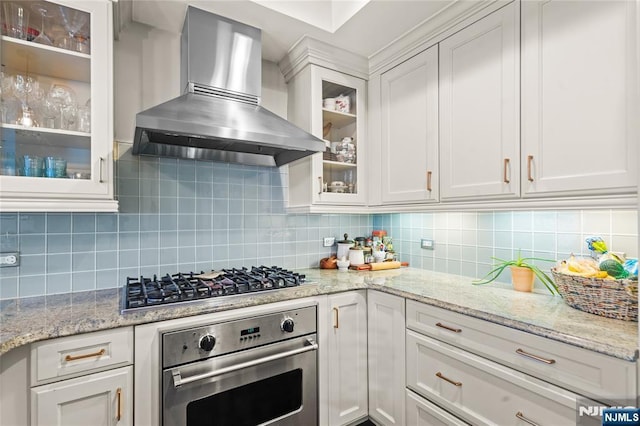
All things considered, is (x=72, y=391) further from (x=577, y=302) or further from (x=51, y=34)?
(x=577, y=302)

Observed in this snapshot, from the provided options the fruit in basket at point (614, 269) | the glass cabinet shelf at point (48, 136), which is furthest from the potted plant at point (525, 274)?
the glass cabinet shelf at point (48, 136)

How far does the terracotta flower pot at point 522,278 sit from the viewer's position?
1.63m

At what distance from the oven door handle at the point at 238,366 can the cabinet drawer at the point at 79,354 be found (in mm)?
192

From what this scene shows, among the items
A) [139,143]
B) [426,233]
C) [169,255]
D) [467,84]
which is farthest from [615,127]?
[169,255]

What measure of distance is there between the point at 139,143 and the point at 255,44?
857 mm

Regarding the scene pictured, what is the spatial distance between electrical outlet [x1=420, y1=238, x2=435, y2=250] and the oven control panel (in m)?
1.02


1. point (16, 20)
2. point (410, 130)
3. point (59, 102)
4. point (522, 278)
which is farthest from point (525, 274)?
point (16, 20)

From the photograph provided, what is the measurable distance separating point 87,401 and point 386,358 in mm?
1338

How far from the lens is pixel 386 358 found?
68.3 inches

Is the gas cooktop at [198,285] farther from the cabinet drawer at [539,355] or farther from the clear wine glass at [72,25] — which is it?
the clear wine glass at [72,25]

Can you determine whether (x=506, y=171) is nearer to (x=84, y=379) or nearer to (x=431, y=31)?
(x=431, y=31)

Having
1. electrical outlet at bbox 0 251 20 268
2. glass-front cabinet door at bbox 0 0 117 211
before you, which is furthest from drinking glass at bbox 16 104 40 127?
electrical outlet at bbox 0 251 20 268

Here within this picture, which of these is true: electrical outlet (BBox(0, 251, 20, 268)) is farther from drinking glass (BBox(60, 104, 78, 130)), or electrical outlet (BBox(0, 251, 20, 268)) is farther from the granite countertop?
drinking glass (BBox(60, 104, 78, 130))

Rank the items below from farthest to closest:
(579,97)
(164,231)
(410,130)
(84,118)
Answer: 1. (410,130)
2. (164,231)
3. (84,118)
4. (579,97)
